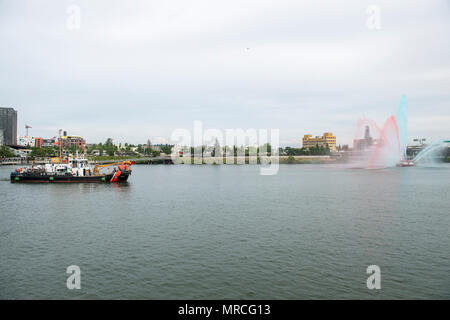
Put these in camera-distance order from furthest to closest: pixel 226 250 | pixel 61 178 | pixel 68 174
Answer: pixel 68 174 → pixel 61 178 → pixel 226 250

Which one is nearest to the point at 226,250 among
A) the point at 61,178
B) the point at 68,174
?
the point at 68,174

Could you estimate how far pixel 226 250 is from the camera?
29250 millimetres

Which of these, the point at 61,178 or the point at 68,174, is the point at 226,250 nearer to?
the point at 68,174

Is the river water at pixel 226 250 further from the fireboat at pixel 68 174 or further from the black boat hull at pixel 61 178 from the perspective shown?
the fireboat at pixel 68 174


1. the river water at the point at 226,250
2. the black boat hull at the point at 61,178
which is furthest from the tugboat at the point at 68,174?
the river water at the point at 226,250

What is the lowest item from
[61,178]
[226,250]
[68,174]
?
[226,250]

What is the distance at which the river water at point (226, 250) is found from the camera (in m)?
21.8

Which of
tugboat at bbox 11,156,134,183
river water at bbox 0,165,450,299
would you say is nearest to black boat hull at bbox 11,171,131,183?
tugboat at bbox 11,156,134,183
